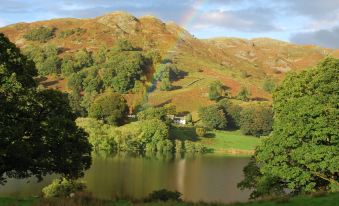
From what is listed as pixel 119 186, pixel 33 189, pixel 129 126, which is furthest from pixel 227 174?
pixel 129 126

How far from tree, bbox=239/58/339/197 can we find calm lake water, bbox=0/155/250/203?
42.7ft

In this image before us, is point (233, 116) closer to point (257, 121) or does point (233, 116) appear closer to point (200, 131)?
point (257, 121)

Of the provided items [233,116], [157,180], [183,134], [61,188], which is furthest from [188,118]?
[61,188]

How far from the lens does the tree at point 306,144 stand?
3891 cm

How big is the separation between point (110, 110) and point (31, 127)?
12800 cm

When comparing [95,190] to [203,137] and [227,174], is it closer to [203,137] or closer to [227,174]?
[227,174]

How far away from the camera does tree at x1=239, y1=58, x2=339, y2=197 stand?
3891cm

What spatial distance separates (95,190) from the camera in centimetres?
6731

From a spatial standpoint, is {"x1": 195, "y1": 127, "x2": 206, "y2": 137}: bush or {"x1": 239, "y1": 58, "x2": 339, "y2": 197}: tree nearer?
{"x1": 239, "y1": 58, "x2": 339, "y2": 197}: tree

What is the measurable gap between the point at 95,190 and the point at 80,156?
1301 inches

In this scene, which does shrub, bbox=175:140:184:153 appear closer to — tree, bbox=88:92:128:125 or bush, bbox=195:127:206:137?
bush, bbox=195:127:206:137

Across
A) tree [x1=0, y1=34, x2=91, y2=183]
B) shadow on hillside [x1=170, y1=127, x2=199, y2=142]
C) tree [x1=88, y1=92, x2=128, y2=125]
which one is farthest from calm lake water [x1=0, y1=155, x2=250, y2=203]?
tree [x1=88, y1=92, x2=128, y2=125]

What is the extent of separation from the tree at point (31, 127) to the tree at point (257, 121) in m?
144

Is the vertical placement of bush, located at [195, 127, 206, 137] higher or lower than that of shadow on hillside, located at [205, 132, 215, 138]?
higher
